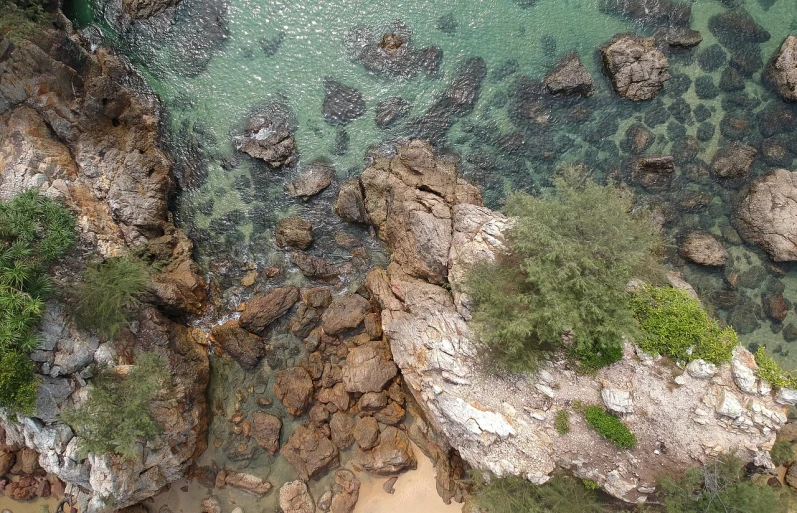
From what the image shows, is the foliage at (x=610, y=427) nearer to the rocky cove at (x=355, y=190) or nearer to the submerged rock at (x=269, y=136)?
the rocky cove at (x=355, y=190)

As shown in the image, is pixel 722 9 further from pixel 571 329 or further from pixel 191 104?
pixel 191 104

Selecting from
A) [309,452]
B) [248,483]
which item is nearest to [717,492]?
[309,452]

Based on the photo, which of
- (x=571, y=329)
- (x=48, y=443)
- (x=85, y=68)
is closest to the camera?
(x=571, y=329)

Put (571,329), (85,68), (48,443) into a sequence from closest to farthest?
(571,329)
(48,443)
(85,68)

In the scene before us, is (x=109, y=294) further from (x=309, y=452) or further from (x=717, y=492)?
(x=717, y=492)

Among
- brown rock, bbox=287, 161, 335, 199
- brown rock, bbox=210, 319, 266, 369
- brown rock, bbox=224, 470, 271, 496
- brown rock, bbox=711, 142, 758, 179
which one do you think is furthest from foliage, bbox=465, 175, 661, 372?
brown rock, bbox=224, 470, 271, 496

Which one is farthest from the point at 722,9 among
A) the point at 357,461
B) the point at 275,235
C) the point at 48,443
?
the point at 48,443
